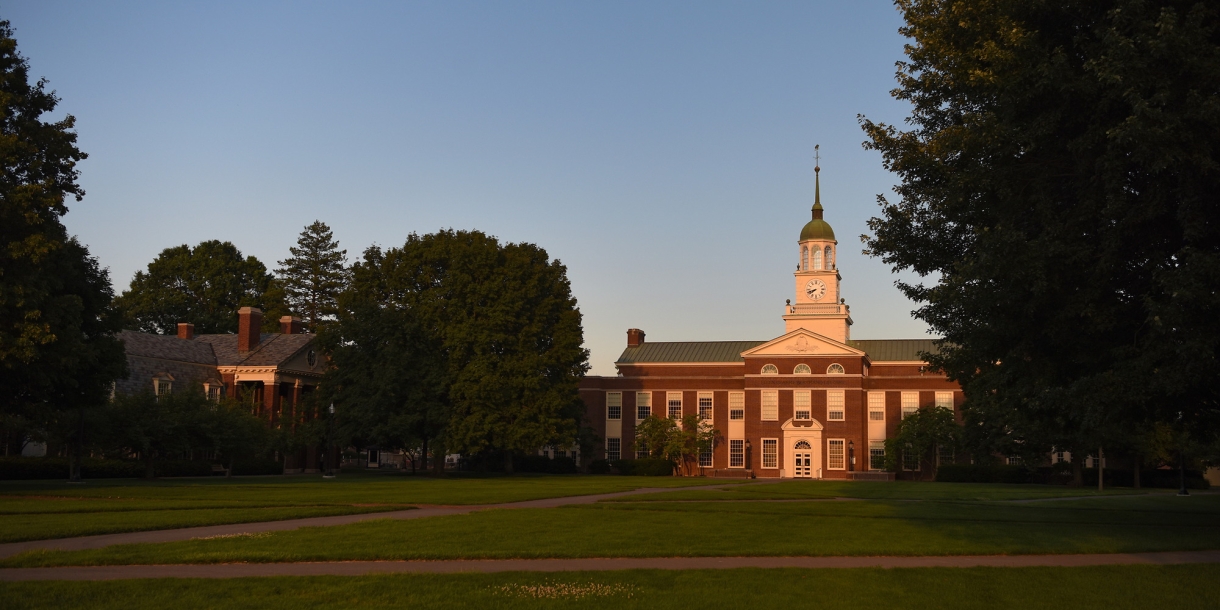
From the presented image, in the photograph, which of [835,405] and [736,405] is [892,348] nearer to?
[835,405]

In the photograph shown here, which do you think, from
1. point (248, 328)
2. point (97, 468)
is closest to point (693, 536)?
point (97, 468)

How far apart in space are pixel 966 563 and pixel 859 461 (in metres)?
58.7

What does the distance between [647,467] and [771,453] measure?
32.0 feet

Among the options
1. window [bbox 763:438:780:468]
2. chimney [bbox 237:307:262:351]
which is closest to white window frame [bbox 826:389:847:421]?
window [bbox 763:438:780:468]

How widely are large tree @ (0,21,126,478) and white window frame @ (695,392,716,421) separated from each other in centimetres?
4969

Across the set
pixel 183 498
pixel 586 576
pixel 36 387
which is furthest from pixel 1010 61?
pixel 36 387

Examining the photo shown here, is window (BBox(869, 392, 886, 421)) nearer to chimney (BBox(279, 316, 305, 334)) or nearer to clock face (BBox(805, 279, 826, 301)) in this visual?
clock face (BBox(805, 279, 826, 301))

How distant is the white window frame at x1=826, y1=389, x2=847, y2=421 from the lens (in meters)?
72.2

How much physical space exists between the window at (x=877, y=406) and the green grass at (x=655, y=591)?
198ft

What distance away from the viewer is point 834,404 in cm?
7256

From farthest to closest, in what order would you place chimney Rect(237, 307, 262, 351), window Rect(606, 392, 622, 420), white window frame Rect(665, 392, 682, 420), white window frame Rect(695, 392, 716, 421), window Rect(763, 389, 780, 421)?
window Rect(606, 392, 622, 420) → white window frame Rect(665, 392, 682, 420) → white window frame Rect(695, 392, 716, 421) → window Rect(763, 389, 780, 421) → chimney Rect(237, 307, 262, 351)

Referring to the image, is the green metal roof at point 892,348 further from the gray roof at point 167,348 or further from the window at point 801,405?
the gray roof at point 167,348

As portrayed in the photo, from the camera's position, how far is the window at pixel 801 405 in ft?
239

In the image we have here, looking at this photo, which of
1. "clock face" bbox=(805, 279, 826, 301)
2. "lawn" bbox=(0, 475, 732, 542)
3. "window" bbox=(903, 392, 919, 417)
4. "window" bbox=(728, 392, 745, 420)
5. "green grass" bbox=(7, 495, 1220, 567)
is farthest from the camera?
"clock face" bbox=(805, 279, 826, 301)
